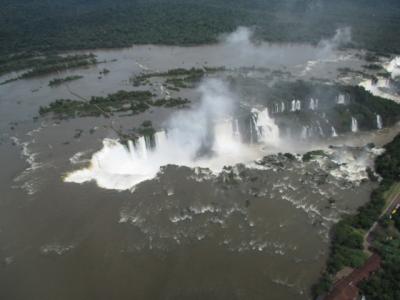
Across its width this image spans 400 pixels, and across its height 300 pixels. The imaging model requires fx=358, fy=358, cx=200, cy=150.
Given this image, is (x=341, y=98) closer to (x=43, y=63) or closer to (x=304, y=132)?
(x=304, y=132)

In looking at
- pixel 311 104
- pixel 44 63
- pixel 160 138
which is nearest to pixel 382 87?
pixel 311 104

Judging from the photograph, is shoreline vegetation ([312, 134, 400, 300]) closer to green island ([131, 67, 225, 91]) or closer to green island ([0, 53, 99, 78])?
green island ([131, 67, 225, 91])

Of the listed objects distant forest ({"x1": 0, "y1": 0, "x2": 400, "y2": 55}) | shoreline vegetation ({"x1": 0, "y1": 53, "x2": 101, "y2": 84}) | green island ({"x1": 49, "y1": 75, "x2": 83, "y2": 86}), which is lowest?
green island ({"x1": 49, "y1": 75, "x2": 83, "y2": 86})

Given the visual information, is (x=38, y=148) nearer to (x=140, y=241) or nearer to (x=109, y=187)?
(x=109, y=187)

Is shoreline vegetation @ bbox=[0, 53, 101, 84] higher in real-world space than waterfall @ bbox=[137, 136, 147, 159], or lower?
higher

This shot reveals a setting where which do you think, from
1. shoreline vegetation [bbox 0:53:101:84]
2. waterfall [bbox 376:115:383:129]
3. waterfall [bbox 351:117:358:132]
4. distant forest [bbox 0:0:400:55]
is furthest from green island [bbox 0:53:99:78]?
waterfall [bbox 376:115:383:129]

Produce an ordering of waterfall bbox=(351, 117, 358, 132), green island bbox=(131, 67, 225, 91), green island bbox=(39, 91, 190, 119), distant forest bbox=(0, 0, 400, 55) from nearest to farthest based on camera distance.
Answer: waterfall bbox=(351, 117, 358, 132) → green island bbox=(39, 91, 190, 119) → green island bbox=(131, 67, 225, 91) → distant forest bbox=(0, 0, 400, 55)
